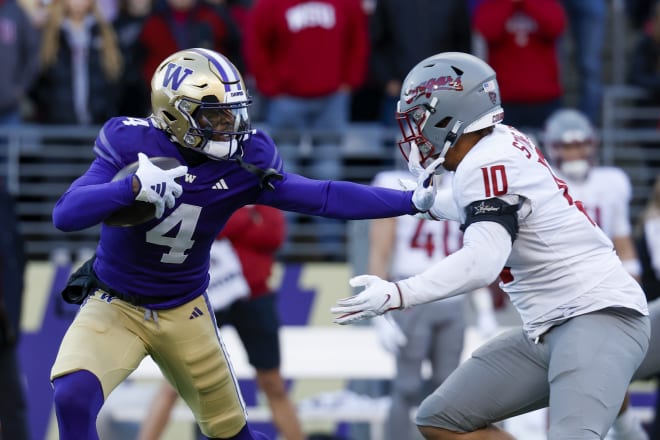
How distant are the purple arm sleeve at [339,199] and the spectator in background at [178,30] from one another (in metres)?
4.04

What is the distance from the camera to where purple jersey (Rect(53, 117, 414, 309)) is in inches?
205

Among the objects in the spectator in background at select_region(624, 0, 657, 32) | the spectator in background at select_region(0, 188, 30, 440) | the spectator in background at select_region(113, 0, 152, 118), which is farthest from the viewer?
the spectator in background at select_region(624, 0, 657, 32)

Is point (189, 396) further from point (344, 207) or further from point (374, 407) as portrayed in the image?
point (374, 407)

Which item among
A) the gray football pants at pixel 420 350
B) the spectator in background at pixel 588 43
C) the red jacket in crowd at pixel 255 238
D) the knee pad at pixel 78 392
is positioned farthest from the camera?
the spectator in background at pixel 588 43

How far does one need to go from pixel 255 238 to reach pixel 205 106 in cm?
221

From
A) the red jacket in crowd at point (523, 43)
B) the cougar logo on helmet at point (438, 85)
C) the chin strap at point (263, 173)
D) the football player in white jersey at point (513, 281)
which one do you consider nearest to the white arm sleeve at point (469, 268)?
the football player in white jersey at point (513, 281)

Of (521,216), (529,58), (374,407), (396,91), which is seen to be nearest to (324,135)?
(396,91)

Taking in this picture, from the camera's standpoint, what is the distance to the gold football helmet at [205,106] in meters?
5.12

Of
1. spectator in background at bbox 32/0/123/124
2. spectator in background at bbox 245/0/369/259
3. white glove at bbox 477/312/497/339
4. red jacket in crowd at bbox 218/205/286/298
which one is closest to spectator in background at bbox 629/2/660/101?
spectator in background at bbox 245/0/369/259

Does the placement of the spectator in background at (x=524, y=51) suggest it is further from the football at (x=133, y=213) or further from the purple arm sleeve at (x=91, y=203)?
the purple arm sleeve at (x=91, y=203)

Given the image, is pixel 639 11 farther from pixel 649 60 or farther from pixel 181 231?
pixel 181 231

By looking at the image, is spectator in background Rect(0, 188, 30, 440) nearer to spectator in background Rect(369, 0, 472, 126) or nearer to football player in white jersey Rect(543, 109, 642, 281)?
football player in white jersey Rect(543, 109, 642, 281)

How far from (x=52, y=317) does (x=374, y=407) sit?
2.27 meters

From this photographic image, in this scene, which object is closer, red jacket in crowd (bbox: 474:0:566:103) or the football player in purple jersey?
the football player in purple jersey
